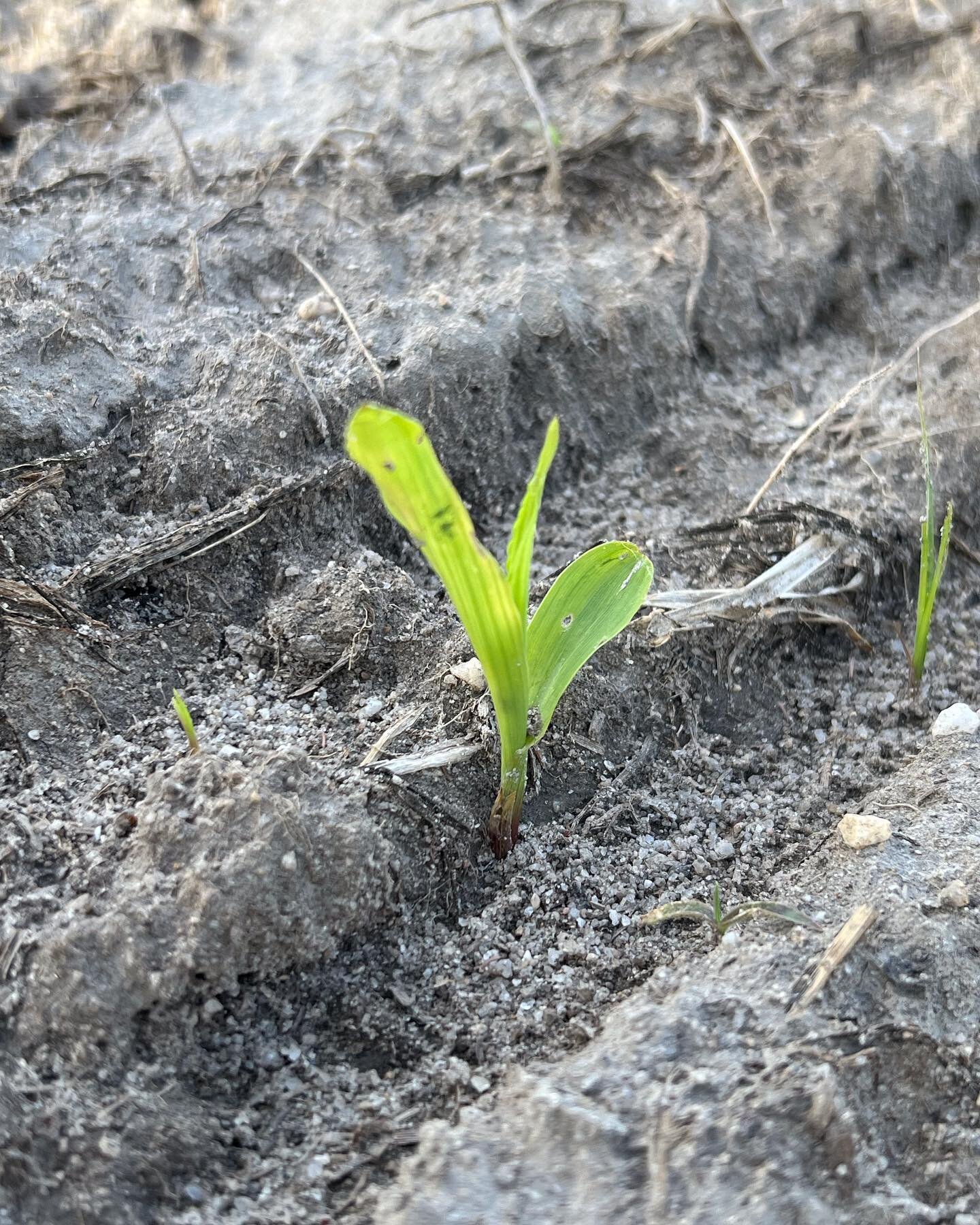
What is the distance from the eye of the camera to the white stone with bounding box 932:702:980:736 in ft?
5.38

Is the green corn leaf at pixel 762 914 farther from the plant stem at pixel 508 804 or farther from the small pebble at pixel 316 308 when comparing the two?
the small pebble at pixel 316 308

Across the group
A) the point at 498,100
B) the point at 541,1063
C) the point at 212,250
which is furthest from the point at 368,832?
the point at 498,100

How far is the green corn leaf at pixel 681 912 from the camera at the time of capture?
1342mm

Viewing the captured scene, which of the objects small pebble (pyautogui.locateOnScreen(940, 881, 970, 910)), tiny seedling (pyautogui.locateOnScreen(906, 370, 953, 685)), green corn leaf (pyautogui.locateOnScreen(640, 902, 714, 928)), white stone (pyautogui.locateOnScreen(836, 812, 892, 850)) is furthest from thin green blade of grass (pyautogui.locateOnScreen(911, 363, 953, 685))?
green corn leaf (pyautogui.locateOnScreen(640, 902, 714, 928))

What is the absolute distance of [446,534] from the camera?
1.08 meters

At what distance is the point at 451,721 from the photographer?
4.81 ft

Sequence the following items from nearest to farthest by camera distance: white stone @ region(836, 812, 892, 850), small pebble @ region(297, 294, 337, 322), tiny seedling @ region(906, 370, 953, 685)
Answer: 1. white stone @ region(836, 812, 892, 850)
2. tiny seedling @ region(906, 370, 953, 685)
3. small pebble @ region(297, 294, 337, 322)

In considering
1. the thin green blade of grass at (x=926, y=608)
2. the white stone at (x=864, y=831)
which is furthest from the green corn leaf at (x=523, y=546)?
the thin green blade of grass at (x=926, y=608)

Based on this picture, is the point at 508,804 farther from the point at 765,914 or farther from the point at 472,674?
the point at 765,914

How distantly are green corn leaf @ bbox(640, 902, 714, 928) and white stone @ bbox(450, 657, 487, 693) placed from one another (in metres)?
0.37

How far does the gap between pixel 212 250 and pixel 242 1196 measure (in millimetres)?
1683

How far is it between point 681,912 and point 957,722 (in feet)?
1.99

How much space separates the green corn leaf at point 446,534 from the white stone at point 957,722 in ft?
2.54

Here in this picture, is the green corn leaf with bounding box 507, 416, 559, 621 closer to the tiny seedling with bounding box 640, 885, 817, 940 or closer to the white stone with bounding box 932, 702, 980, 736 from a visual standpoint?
the tiny seedling with bounding box 640, 885, 817, 940
